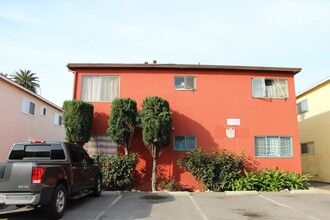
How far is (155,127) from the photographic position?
13.0 meters

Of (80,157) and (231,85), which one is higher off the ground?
(231,85)

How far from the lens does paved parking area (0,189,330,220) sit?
815 centimetres

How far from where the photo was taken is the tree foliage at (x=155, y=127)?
13023 millimetres

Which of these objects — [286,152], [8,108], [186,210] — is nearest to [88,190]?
[186,210]

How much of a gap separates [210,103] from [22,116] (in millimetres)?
14152

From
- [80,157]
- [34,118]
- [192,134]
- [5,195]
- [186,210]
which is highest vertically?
[34,118]

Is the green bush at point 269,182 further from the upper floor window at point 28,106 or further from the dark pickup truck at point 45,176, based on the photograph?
the upper floor window at point 28,106

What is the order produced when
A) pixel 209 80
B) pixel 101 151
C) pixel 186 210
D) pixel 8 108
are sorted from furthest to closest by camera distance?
pixel 8 108
pixel 209 80
pixel 101 151
pixel 186 210

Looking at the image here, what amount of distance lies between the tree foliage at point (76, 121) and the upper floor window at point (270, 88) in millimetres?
8499

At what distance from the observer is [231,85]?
1545 centimetres

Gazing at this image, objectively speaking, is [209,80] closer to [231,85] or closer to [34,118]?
[231,85]

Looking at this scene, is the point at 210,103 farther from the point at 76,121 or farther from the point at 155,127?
the point at 76,121

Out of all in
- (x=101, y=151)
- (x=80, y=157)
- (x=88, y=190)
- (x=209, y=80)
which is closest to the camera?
(x=80, y=157)

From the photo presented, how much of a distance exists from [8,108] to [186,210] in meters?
15.5
